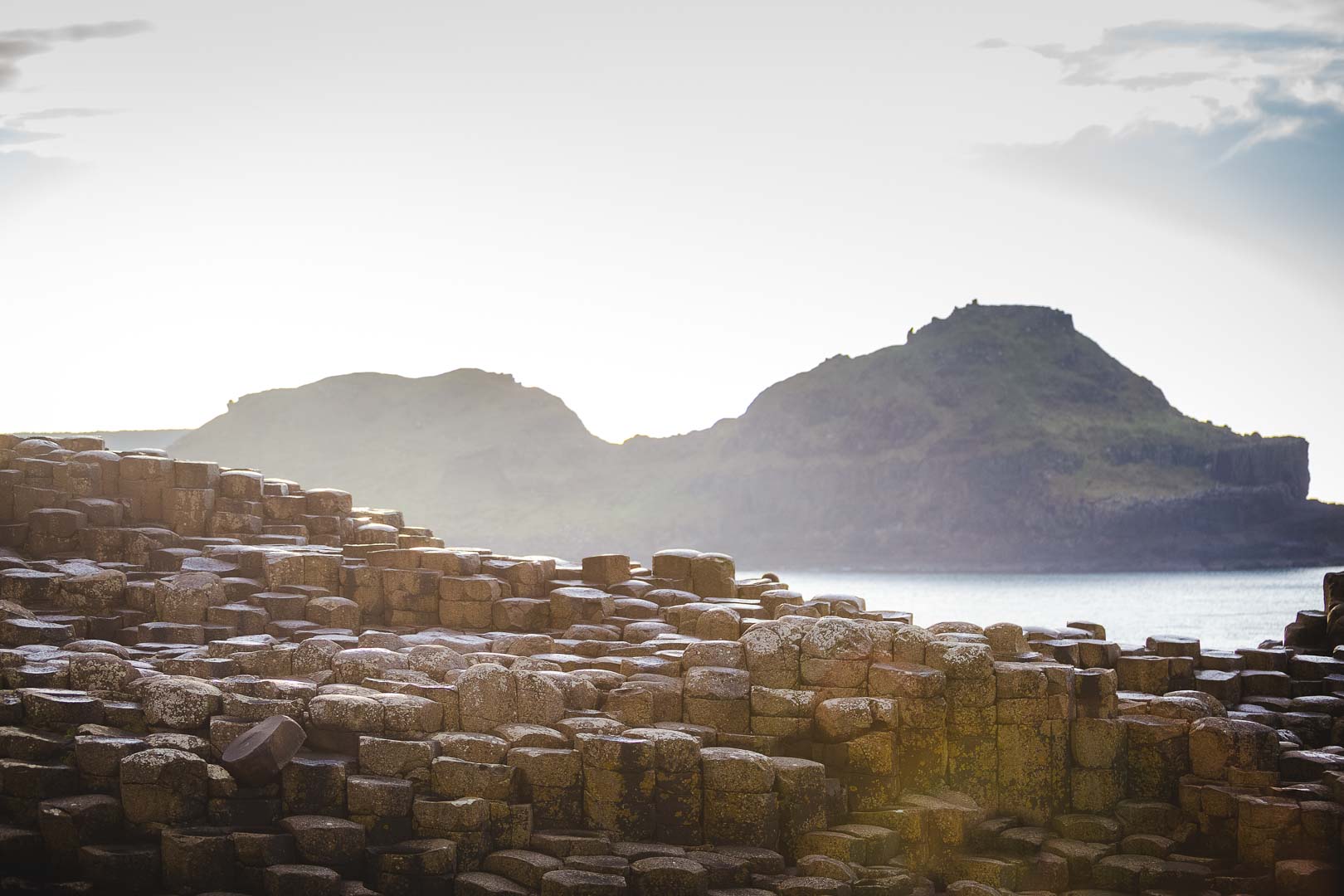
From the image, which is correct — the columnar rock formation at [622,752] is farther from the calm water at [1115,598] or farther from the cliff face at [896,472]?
the cliff face at [896,472]

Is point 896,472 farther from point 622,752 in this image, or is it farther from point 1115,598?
point 622,752

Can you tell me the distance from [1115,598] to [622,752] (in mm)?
115410

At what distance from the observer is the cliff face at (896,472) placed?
14588 centimetres

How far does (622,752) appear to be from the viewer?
1664 centimetres

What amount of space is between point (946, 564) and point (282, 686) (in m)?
144

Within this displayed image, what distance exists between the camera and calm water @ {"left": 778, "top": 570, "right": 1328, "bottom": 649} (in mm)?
97800

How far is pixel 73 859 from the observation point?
604 inches

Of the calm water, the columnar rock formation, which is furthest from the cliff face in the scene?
the columnar rock formation

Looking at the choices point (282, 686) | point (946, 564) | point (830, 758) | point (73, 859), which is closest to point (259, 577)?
point (282, 686)

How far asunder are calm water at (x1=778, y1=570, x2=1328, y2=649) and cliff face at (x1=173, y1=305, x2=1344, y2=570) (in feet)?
16.3

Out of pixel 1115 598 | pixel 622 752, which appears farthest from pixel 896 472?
pixel 622 752

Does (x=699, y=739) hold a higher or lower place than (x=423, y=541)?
lower

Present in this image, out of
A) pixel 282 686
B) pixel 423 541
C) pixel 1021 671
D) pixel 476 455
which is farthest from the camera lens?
pixel 476 455

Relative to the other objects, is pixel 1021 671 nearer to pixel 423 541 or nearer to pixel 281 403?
pixel 423 541
